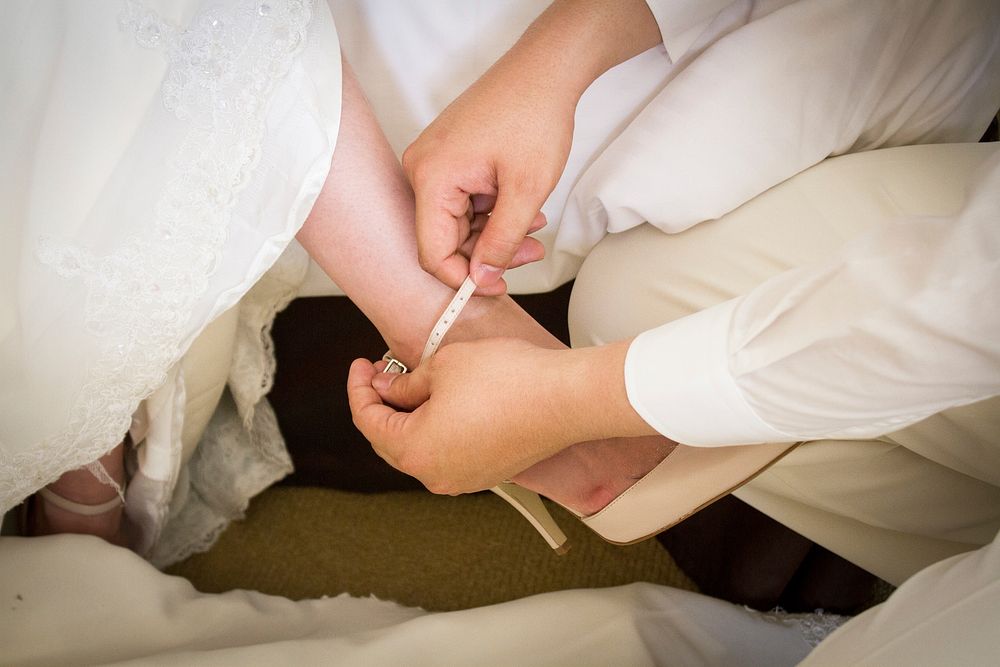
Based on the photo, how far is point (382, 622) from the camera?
35.3 inches

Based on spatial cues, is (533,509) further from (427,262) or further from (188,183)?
(188,183)

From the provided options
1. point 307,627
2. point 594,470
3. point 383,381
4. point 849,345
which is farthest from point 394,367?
point 849,345

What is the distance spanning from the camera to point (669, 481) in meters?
0.72

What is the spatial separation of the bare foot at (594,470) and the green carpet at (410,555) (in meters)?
0.38

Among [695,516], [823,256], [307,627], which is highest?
[823,256]

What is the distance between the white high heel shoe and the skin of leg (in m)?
0.02

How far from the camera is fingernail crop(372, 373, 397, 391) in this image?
0.77 meters

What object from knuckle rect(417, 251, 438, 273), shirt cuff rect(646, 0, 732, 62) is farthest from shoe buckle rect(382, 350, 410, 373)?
shirt cuff rect(646, 0, 732, 62)

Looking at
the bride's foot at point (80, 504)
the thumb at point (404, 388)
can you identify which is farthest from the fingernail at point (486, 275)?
the bride's foot at point (80, 504)

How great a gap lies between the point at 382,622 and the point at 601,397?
18.4 inches

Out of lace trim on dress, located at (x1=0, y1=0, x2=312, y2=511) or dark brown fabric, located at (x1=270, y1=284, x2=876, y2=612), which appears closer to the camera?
lace trim on dress, located at (x1=0, y1=0, x2=312, y2=511)

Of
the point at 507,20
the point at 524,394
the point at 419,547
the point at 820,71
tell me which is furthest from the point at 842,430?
the point at 419,547

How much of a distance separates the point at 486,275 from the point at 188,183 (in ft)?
0.90

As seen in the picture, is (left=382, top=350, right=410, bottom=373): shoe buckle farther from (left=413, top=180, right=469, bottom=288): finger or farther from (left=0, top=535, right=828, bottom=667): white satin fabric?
(left=0, top=535, right=828, bottom=667): white satin fabric
